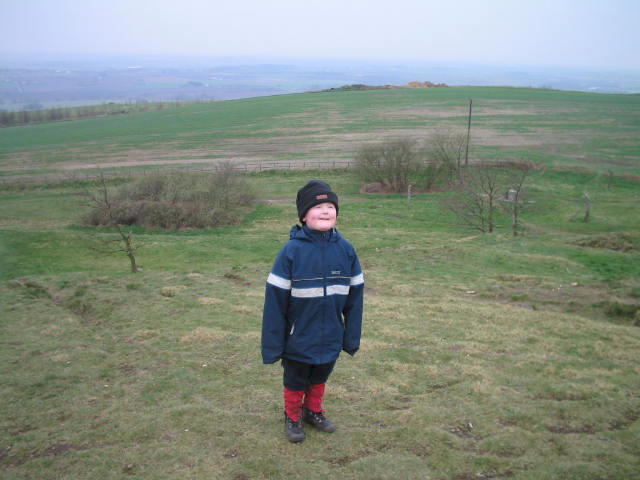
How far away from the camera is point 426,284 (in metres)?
14.5

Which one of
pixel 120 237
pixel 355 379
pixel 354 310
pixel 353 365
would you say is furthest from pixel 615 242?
pixel 120 237

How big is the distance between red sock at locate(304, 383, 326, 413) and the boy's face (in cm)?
182

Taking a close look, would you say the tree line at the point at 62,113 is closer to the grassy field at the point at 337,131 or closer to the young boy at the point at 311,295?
the grassy field at the point at 337,131

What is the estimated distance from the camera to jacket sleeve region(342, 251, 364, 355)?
5219mm

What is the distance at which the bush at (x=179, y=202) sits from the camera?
30812mm

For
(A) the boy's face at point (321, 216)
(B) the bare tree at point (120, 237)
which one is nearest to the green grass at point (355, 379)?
(B) the bare tree at point (120, 237)

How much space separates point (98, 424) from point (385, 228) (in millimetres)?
24388

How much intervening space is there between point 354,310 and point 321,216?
1.12 metres

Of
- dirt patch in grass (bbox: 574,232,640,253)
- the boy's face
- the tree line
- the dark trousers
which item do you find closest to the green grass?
the dark trousers

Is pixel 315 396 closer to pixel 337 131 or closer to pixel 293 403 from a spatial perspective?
pixel 293 403

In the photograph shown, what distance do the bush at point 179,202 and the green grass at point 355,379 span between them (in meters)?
14.8

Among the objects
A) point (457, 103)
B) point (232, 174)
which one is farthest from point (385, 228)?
point (457, 103)

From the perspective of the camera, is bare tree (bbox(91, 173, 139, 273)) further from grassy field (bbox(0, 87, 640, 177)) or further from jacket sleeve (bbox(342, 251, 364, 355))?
grassy field (bbox(0, 87, 640, 177))

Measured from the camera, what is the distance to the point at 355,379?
692 cm
